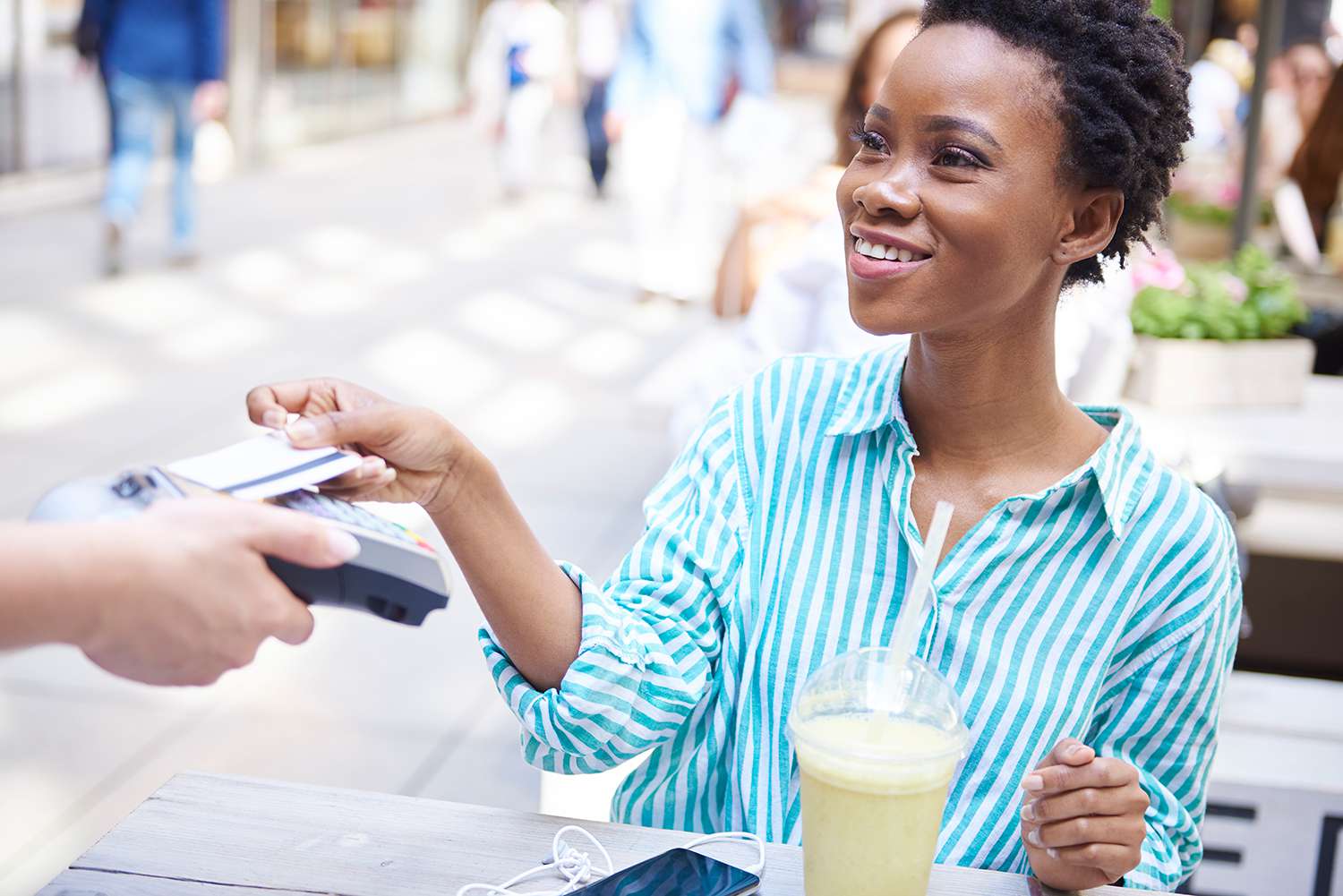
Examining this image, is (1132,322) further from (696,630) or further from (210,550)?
(210,550)

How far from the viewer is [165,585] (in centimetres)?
104

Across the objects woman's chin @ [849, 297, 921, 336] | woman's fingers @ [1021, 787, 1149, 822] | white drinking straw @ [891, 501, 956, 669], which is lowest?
woman's fingers @ [1021, 787, 1149, 822]

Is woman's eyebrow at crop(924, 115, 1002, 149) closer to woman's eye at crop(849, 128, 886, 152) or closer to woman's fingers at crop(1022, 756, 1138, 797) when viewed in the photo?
woman's eye at crop(849, 128, 886, 152)

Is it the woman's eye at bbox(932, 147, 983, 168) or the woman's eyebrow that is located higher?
the woman's eyebrow

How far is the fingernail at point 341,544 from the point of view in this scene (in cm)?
108

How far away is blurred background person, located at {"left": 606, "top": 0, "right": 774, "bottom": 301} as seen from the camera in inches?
312

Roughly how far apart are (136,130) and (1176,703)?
7328 mm

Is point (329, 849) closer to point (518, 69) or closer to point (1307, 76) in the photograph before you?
point (1307, 76)

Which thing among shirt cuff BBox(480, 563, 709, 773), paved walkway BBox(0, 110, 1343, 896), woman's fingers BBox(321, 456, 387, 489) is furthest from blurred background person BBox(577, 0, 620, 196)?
woman's fingers BBox(321, 456, 387, 489)

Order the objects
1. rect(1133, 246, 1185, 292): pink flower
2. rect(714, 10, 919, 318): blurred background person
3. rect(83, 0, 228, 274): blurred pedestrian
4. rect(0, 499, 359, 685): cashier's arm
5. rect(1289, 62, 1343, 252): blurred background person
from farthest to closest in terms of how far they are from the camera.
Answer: rect(83, 0, 228, 274): blurred pedestrian, rect(1289, 62, 1343, 252): blurred background person, rect(714, 10, 919, 318): blurred background person, rect(1133, 246, 1185, 292): pink flower, rect(0, 499, 359, 685): cashier's arm

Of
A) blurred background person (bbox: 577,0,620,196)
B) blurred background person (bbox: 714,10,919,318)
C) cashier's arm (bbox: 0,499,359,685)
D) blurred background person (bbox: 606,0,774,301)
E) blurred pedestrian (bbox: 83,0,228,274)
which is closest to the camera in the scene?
cashier's arm (bbox: 0,499,359,685)

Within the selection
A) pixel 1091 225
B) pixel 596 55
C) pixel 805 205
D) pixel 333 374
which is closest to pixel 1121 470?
pixel 1091 225

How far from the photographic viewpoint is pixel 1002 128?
1488 mm

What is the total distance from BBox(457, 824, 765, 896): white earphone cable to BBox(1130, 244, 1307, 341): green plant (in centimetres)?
239
